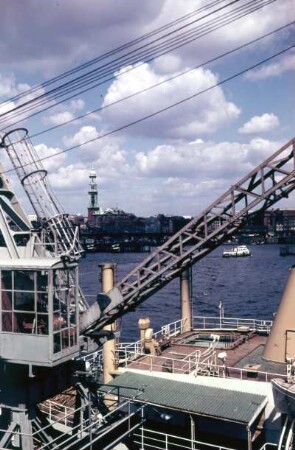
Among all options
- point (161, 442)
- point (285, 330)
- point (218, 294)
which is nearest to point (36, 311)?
point (161, 442)

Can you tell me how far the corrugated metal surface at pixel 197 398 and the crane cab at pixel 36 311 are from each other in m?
3.41

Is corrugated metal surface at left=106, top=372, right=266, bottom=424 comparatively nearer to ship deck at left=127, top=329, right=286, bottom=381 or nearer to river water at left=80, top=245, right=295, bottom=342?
ship deck at left=127, top=329, right=286, bottom=381

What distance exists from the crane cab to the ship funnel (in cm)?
1012

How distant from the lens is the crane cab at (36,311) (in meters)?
15.7

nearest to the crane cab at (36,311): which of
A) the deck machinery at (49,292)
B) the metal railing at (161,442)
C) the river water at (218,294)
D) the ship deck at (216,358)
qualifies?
the deck machinery at (49,292)

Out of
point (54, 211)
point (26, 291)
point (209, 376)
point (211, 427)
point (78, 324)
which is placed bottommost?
point (211, 427)

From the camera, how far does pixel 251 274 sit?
4464 inches

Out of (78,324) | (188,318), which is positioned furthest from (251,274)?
(78,324)

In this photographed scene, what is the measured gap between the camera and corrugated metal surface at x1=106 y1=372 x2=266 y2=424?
1780 cm

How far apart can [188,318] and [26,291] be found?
17974 mm

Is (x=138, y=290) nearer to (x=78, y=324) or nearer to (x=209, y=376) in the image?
(x=78, y=324)

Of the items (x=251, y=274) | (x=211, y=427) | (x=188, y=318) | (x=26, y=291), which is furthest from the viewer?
(x=251, y=274)

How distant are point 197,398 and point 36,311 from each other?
24.9 feet

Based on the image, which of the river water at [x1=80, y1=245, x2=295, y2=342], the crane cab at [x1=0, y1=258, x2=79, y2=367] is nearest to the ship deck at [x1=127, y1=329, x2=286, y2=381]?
the crane cab at [x1=0, y1=258, x2=79, y2=367]
